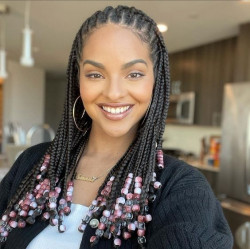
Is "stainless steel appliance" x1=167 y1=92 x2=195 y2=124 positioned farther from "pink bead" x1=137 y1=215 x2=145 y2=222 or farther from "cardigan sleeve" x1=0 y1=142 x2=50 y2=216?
"pink bead" x1=137 y1=215 x2=145 y2=222

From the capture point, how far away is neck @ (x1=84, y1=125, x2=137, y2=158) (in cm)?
84

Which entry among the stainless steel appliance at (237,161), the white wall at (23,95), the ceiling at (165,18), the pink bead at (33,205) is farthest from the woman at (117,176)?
the white wall at (23,95)

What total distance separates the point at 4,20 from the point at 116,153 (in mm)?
2675

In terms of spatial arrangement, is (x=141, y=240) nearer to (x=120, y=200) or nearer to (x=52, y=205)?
(x=120, y=200)

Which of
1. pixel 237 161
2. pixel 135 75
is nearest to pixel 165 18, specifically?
pixel 237 161

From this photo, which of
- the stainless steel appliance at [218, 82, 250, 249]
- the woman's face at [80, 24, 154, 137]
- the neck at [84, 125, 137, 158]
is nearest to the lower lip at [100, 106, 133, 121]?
the woman's face at [80, 24, 154, 137]

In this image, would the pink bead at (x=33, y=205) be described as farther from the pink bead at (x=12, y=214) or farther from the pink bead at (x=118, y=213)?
the pink bead at (x=118, y=213)

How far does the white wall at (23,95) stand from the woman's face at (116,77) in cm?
539

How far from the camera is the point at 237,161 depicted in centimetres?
241

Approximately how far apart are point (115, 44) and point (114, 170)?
307 mm

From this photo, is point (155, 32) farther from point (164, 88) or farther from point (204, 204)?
point (204, 204)

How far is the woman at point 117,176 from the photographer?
62 cm

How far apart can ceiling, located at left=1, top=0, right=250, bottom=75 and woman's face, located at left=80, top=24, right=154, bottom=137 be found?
4.19 feet

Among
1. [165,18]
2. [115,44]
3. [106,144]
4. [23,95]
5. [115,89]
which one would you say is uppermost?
[165,18]
